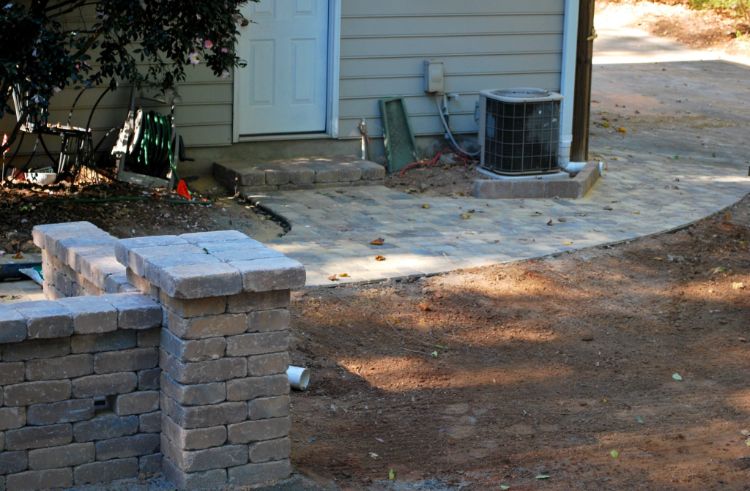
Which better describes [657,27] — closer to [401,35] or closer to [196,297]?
[401,35]

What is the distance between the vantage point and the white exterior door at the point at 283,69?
10.9 meters

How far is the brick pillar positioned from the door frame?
5.83 metres

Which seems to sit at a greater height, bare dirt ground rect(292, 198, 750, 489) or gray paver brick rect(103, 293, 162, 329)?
gray paver brick rect(103, 293, 162, 329)

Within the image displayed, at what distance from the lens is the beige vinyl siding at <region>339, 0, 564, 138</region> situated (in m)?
11.2

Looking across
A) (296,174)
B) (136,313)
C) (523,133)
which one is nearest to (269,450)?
(136,313)

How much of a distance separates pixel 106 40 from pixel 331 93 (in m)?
2.27

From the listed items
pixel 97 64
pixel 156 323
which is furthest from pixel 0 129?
pixel 156 323

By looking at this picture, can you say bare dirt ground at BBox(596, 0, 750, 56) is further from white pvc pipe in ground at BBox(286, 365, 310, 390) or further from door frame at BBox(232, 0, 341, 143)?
white pvc pipe in ground at BBox(286, 365, 310, 390)

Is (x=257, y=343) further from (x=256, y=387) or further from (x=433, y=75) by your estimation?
(x=433, y=75)

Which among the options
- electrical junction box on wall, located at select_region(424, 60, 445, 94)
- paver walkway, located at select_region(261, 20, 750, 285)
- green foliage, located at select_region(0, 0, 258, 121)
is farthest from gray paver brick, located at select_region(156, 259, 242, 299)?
electrical junction box on wall, located at select_region(424, 60, 445, 94)

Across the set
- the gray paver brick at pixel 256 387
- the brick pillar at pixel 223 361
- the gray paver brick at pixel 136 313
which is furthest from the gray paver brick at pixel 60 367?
the gray paver brick at pixel 256 387

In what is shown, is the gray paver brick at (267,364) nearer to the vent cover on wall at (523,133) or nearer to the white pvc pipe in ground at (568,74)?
the vent cover on wall at (523,133)

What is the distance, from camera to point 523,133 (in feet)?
35.3

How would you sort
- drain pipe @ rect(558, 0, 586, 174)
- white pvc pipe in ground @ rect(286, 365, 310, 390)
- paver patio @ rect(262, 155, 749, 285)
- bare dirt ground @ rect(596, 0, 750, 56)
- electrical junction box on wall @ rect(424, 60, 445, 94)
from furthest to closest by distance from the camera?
bare dirt ground @ rect(596, 0, 750, 56) → drain pipe @ rect(558, 0, 586, 174) → electrical junction box on wall @ rect(424, 60, 445, 94) → paver patio @ rect(262, 155, 749, 285) → white pvc pipe in ground @ rect(286, 365, 310, 390)
